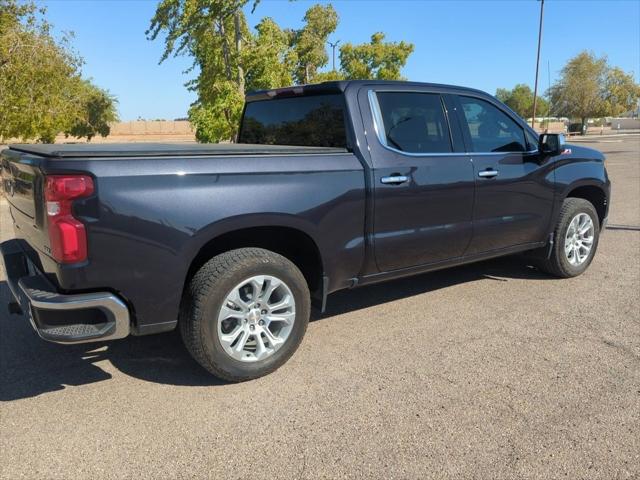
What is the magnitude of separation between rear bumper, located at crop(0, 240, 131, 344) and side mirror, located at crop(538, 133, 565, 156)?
3.84m

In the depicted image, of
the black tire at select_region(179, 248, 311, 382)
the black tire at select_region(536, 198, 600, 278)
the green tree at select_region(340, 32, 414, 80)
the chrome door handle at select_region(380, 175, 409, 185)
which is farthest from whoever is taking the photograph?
the green tree at select_region(340, 32, 414, 80)

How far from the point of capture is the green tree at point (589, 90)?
59219 millimetres

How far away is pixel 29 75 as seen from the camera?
12773 millimetres

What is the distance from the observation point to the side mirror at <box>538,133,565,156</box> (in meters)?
4.79

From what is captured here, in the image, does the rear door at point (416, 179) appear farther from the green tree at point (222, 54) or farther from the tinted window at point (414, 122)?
the green tree at point (222, 54)

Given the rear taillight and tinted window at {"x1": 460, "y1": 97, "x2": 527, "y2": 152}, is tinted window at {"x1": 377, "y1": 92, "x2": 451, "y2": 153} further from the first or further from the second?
the rear taillight

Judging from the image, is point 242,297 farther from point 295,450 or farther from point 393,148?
point 393,148

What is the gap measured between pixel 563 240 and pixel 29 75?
12632 millimetres

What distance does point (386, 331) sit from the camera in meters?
4.14

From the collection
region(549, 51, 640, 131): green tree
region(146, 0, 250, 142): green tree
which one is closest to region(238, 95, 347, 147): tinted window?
region(146, 0, 250, 142): green tree

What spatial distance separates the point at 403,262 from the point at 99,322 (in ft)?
7.12

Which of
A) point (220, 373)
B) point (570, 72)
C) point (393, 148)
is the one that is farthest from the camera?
point (570, 72)

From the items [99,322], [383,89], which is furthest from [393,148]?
[99,322]

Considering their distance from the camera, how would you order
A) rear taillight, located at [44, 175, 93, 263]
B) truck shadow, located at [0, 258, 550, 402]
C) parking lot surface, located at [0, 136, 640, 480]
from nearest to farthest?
parking lot surface, located at [0, 136, 640, 480], rear taillight, located at [44, 175, 93, 263], truck shadow, located at [0, 258, 550, 402]
